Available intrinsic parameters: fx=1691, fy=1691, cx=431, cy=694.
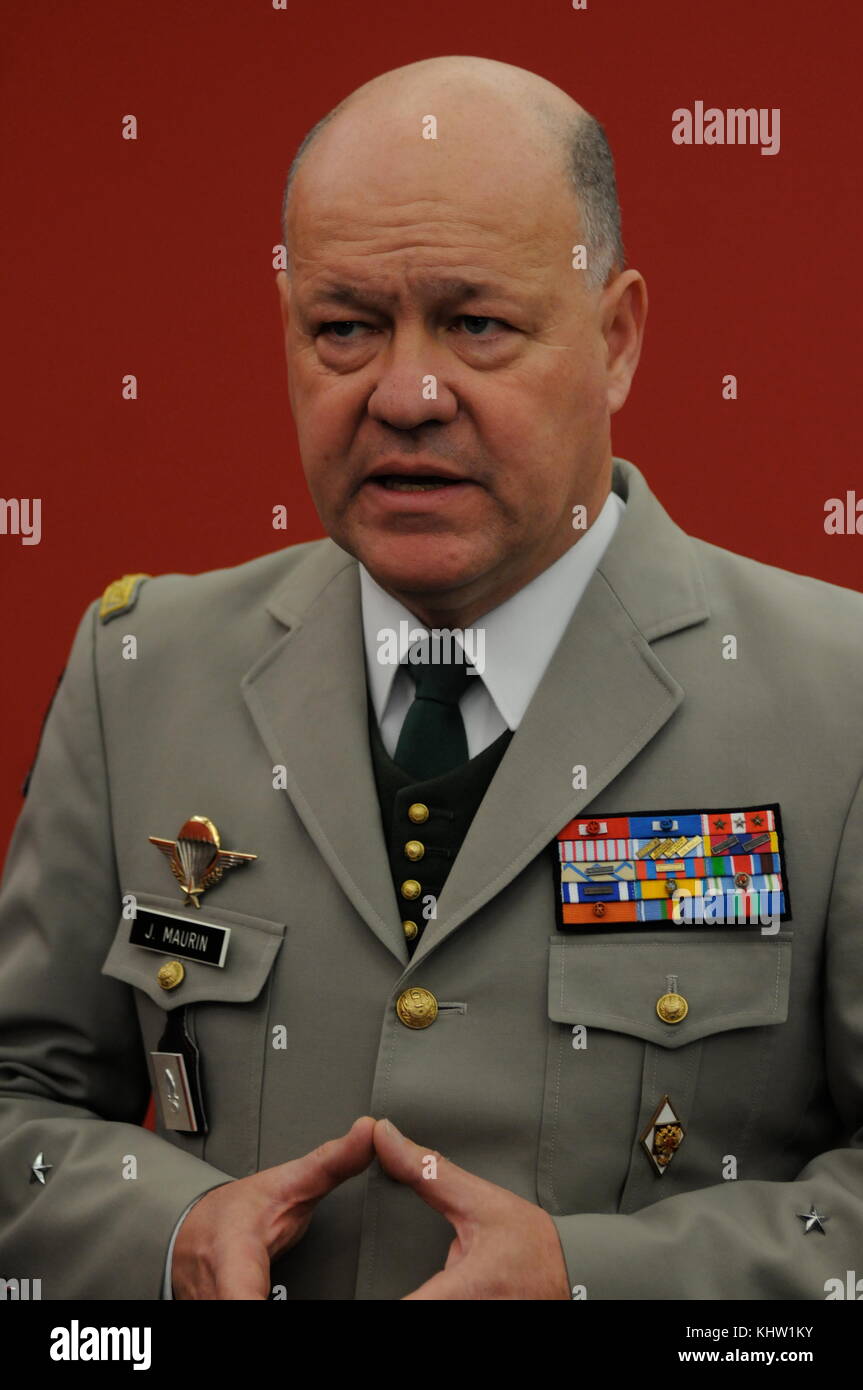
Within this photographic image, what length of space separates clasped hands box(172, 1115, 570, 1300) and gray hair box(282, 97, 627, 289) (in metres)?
0.77

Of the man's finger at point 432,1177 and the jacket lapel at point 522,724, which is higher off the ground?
the jacket lapel at point 522,724

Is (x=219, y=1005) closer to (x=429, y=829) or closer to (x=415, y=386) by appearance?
(x=429, y=829)

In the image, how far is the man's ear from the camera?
1.54 m

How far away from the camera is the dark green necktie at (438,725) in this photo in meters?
1.57

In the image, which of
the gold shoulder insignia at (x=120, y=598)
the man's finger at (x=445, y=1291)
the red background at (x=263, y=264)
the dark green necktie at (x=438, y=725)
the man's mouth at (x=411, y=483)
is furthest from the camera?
the red background at (x=263, y=264)

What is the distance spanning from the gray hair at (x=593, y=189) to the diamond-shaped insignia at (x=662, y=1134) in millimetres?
729

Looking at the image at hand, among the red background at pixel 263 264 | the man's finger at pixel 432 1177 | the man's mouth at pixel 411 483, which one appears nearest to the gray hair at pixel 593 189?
the man's mouth at pixel 411 483

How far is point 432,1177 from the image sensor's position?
1.38 metres

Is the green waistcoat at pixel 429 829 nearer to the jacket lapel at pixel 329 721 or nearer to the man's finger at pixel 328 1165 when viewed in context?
the jacket lapel at pixel 329 721

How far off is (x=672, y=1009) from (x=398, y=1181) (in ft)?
0.91

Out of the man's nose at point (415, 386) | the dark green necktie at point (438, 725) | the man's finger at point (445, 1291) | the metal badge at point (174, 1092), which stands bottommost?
the man's finger at point (445, 1291)

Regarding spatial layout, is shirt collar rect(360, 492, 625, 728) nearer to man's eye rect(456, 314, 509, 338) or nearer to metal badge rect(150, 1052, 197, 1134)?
man's eye rect(456, 314, 509, 338)

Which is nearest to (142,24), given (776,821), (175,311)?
(175,311)
